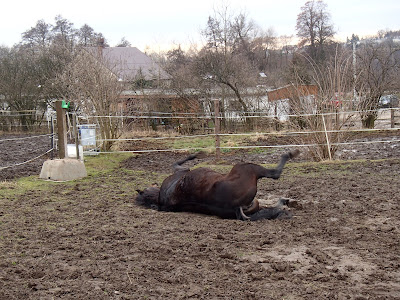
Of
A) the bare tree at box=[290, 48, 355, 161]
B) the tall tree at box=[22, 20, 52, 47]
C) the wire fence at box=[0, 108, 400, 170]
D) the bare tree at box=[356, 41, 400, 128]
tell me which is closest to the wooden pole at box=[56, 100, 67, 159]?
the wire fence at box=[0, 108, 400, 170]

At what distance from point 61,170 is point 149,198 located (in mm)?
2977

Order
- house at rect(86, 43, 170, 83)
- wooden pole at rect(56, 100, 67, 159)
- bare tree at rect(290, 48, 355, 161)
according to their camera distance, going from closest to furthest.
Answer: wooden pole at rect(56, 100, 67, 159), bare tree at rect(290, 48, 355, 161), house at rect(86, 43, 170, 83)

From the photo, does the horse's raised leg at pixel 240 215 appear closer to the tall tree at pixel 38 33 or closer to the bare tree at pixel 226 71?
the bare tree at pixel 226 71

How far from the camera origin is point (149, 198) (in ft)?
18.2

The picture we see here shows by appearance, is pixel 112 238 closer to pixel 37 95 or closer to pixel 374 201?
pixel 374 201

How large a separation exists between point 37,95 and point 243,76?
1255cm

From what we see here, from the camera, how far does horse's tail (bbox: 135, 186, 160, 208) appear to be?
548cm

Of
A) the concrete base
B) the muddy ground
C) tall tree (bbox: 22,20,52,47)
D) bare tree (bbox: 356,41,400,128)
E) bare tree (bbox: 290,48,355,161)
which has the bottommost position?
the muddy ground

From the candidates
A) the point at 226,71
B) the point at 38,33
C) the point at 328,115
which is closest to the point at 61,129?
the point at 328,115

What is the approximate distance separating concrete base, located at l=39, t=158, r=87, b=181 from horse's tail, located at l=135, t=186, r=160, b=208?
9.00 feet

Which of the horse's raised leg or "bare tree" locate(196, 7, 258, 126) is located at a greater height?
"bare tree" locate(196, 7, 258, 126)

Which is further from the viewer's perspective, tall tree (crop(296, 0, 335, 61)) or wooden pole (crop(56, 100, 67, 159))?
tall tree (crop(296, 0, 335, 61))

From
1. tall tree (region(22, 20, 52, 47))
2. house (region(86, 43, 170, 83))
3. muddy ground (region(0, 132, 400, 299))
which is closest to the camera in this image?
muddy ground (region(0, 132, 400, 299))

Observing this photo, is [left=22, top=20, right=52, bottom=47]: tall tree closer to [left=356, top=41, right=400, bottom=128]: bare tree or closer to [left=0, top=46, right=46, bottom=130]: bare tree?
[left=0, top=46, right=46, bottom=130]: bare tree
